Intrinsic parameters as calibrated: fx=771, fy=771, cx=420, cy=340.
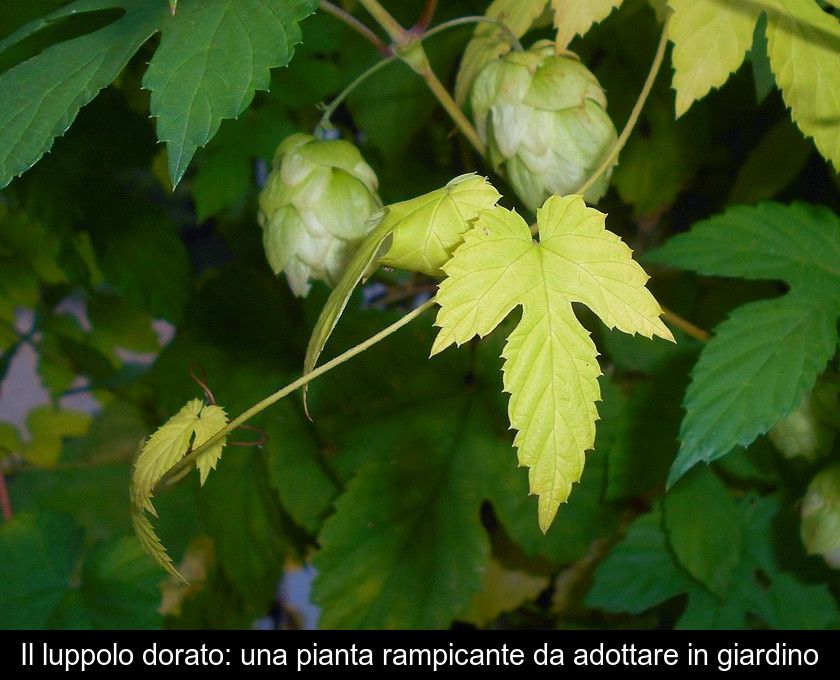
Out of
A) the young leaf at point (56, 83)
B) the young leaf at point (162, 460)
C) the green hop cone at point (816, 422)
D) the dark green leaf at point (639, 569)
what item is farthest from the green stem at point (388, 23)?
the dark green leaf at point (639, 569)

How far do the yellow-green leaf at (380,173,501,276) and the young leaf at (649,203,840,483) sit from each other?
0.65 ft

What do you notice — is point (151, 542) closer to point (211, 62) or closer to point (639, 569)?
point (211, 62)

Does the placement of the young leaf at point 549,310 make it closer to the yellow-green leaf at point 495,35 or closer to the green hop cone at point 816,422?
the yellow-green leaf at point 495,35

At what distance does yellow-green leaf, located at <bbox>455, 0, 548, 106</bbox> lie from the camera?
0.46m

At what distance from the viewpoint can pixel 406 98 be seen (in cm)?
73

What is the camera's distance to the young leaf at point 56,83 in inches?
14.8

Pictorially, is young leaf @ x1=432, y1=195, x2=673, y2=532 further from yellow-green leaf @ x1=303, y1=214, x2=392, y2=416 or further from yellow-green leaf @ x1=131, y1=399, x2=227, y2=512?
yellow-green leaf @ x1=131, y1=399, x2=227, y2=512

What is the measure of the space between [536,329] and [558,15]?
0.63 feet

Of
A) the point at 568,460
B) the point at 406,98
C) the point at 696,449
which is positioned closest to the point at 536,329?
the point at 568,460

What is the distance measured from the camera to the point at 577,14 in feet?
1.38

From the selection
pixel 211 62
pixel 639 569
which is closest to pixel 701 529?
pixel 639 569

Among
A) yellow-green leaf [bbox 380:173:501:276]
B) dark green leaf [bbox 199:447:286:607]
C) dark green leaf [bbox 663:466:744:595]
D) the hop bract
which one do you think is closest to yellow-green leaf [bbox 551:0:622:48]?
the hop bract

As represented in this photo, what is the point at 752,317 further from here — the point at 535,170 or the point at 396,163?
the point at 396,163

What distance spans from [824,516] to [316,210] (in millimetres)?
398
